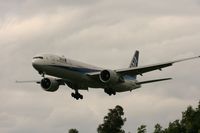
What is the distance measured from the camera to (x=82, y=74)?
343ft

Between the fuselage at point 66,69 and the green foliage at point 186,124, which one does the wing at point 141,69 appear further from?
the green foliage at point 186,124

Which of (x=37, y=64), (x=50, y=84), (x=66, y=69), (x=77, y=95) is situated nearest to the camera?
(x=37, y=64)

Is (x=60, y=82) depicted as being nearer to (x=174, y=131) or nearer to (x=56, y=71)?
(x=56, y=71)

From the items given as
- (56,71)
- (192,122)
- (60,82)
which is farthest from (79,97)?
(192,122)

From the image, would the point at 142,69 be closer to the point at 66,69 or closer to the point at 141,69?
the point at 141,69

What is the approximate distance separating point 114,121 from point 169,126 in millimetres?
13102

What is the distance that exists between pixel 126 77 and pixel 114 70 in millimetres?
6390

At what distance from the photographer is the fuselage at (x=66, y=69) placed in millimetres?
102688

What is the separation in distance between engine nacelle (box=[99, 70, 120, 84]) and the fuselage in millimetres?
856

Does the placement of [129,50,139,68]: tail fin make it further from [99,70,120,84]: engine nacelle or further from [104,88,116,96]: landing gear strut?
[99,70,120,84]: engine nacelle

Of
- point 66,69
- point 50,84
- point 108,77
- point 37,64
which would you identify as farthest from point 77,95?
point 37,64

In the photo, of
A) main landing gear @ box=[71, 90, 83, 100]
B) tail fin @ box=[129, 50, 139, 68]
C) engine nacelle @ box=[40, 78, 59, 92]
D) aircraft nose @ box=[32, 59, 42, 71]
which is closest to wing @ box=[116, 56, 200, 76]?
main landing gear @ box=[71, 90, 83, 100]

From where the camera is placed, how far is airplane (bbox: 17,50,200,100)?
10294 centimetres

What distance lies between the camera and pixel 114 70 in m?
107
